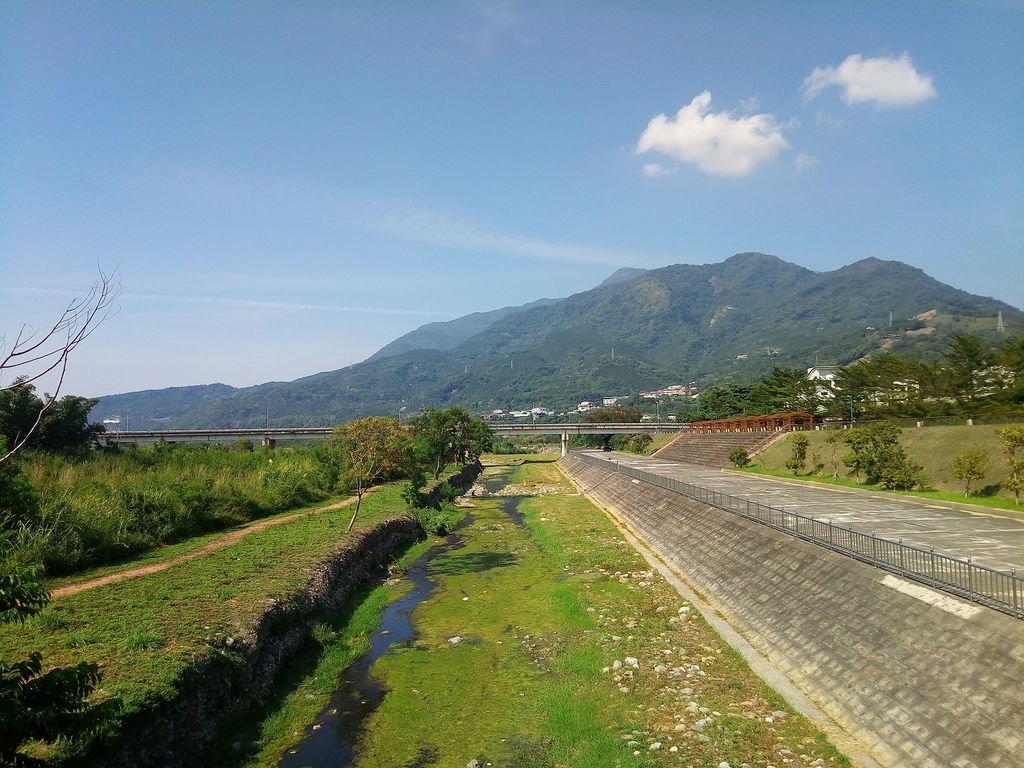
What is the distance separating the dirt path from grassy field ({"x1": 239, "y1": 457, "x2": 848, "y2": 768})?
732 cm

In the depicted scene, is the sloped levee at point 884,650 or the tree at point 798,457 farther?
the tree at point 798,457

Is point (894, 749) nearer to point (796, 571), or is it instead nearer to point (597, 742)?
point (597, 742)

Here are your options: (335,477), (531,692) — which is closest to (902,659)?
(531,692)

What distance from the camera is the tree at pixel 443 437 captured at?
64062 mm

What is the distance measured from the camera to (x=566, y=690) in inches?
611

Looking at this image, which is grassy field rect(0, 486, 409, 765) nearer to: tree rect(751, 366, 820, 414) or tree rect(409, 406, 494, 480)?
tree rect(409, 406, 494, 480)

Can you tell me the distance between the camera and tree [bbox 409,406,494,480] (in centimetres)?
6406

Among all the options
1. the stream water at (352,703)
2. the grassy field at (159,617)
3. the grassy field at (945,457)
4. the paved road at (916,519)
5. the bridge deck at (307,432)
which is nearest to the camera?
the grassy field at (159,617)

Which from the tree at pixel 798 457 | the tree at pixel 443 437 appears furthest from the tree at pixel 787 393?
the tree at pixel 443 437

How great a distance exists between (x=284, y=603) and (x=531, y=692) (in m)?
7.87

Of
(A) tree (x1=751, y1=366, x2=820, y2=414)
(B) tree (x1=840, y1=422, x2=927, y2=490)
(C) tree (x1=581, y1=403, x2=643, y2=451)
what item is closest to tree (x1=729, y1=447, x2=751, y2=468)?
(B) tree (x1=840, y1=422, x2=927, y2=490)

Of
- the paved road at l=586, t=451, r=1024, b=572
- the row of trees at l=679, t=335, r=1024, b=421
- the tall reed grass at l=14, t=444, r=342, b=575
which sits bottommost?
the paved road at l=586, t=451, r=1024, b=572

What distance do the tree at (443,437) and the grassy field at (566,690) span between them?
37799mm

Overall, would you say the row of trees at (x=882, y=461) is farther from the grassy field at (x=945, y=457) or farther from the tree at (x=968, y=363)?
the tree at (x=968, y=363)
